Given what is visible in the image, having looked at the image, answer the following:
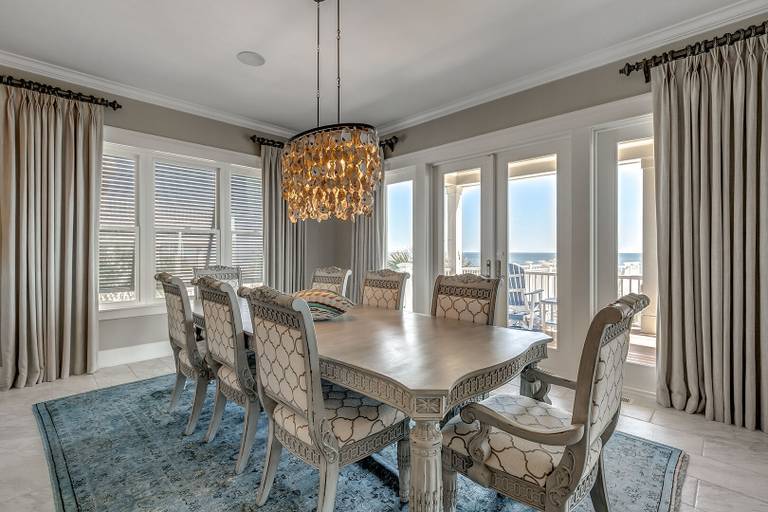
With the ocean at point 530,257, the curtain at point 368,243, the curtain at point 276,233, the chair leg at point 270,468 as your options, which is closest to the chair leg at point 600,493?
the chair leg at point 270,468

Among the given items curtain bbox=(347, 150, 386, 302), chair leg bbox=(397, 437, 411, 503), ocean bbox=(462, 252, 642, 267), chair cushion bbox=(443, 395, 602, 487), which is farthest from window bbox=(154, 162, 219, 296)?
chair cushion bbox=(443, 395, 602, 487)

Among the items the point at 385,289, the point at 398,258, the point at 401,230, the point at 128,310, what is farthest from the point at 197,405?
the point at 401,230

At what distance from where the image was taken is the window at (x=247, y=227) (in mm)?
4637

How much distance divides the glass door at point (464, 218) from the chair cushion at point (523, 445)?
2386 mm

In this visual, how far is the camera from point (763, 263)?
7.71 ft

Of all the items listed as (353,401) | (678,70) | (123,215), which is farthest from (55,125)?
(678,70)

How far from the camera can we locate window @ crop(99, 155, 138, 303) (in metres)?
3.75

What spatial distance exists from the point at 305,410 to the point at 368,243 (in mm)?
3530

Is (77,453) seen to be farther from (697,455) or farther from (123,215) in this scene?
(697,455)

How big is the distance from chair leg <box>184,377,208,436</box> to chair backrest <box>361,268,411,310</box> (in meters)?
1.31

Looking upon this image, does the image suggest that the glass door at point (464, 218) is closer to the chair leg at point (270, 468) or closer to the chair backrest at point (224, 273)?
the chair backrest at point (224, 273)

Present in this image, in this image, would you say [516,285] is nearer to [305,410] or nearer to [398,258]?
[398,258]

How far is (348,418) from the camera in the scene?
1584 millimetres

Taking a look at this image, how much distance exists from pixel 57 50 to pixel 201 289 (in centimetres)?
254
